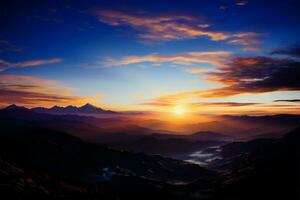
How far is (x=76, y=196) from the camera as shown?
195m

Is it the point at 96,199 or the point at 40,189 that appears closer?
the point at 40,189

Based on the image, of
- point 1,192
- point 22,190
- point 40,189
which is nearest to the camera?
point 1,192

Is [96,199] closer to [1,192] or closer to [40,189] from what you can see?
[40,189]

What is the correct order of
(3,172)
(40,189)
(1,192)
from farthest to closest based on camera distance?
1. (3,172)
2. (40,189)
3. (1,192)

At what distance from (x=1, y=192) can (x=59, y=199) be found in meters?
33.5

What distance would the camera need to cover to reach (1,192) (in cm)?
14812

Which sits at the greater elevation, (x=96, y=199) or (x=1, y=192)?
(x=1, y=192)

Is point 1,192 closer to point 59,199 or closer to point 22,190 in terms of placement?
point 22,190

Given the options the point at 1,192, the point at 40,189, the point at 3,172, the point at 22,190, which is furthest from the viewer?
the point at 3,172

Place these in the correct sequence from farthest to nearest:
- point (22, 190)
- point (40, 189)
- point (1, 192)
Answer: point (40, 189)
point (22, 190)
point (1, 192)

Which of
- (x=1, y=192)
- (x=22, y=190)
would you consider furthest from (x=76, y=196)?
(x=1, y=192)

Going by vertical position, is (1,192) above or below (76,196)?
above

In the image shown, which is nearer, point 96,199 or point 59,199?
point 59,199

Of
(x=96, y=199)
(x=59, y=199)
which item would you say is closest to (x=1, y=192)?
(x=59, y=199)
